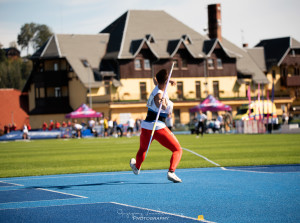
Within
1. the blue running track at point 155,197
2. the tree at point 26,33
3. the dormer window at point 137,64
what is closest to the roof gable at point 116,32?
the dormer window at point 137,64

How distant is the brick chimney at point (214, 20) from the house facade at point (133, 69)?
0.47 ft

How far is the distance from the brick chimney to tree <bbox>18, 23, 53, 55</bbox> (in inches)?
1698

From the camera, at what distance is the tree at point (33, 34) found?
108188 mm

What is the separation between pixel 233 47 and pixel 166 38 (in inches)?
471

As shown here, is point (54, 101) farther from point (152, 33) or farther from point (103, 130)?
point (103, 130)

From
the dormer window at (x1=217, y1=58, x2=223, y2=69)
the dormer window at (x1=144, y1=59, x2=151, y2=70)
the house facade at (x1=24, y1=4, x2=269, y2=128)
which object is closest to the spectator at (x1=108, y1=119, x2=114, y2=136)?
the house facade at (x1=24, y1=4, x2=269, y2=128)

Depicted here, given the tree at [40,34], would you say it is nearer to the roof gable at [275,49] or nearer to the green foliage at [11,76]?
the green foliage at [11,76]

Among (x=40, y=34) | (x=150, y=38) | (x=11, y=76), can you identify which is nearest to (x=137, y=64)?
(x=150, y=38)

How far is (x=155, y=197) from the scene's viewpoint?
30.6 ft

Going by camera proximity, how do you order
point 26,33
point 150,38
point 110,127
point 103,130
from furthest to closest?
1. point 26,33
2. point 150,38
3. point 103,130
4. point 110,127

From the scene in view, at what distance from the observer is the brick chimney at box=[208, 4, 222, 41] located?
249 feet

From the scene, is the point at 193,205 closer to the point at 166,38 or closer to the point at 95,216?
the point at 95,216

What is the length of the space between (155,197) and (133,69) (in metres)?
60.7

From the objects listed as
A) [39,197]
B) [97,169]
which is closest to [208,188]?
[39,197]
